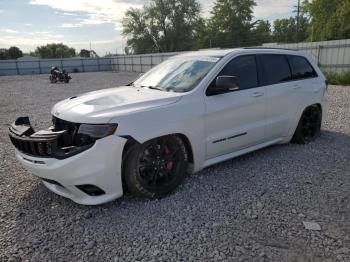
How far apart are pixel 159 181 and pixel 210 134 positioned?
89 centimetres

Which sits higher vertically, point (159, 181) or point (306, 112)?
point (306, 112)

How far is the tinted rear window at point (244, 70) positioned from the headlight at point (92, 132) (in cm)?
182

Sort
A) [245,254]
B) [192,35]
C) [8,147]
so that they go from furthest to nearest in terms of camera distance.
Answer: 1. [192,35]
2. [8,147]
3. [245,254]

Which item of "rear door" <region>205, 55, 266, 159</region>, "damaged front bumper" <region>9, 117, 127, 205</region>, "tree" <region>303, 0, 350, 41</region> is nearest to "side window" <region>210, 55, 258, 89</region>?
"rear door" <region>205, 55, 266, 159</region>

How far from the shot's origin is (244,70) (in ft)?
15.0

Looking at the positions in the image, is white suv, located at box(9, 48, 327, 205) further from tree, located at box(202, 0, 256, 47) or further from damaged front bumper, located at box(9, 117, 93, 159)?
tree, located at box(202, 0, 256, 47)

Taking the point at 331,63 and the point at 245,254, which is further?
the point at 331,63

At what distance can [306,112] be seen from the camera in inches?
226

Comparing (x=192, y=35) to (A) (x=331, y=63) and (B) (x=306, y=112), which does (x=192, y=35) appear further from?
(B) (x=306, y=112)

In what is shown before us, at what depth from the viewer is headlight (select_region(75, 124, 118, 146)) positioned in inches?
127

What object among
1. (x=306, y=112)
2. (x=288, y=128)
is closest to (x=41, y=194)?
(x=288, y=128)

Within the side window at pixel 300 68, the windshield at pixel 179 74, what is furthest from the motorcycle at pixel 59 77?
the side window at pixel 300 68

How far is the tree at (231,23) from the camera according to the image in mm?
56375

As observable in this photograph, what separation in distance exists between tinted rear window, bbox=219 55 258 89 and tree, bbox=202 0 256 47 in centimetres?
5355
